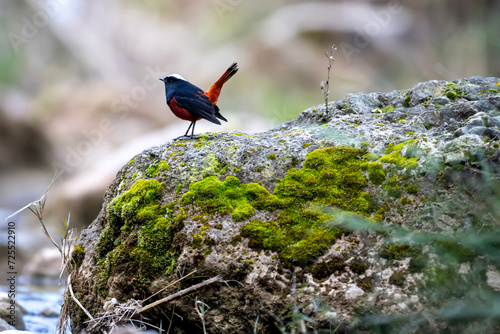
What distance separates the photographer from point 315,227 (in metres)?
2.32

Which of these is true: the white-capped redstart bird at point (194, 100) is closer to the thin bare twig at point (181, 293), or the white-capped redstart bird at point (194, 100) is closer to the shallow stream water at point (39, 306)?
the thin bare twig at point (181, 293)

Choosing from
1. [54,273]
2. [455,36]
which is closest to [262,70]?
[54,273]

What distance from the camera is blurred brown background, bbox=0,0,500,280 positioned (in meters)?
12.3

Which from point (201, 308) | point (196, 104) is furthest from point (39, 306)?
point (201, 308)

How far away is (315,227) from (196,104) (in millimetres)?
1640

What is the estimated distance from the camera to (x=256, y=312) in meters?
2.20

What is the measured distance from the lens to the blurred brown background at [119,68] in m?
12.3

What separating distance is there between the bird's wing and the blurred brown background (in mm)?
7360

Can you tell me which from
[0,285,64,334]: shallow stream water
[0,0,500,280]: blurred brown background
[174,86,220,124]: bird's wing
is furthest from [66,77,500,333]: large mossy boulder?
[0,0,500,280]: blurred brown background

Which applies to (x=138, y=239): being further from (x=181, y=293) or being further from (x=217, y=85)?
(x=217, y=85)

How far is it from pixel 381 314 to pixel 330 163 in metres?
0.94

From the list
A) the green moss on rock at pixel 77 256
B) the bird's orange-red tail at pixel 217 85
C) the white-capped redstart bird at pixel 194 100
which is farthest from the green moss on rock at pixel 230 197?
the bird's orange-red tail at pixel 217 85

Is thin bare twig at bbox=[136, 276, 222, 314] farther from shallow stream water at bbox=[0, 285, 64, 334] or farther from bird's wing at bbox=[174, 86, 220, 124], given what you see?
shallow stream water at bbox=[0, 285, 64, 334]

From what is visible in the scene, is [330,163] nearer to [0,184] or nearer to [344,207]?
[344,207]
